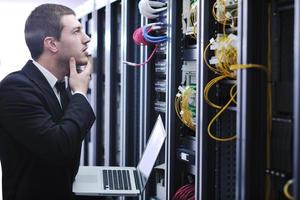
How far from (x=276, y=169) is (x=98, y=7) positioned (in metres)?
1.94

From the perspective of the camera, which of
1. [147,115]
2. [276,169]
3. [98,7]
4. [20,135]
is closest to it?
[276,169]

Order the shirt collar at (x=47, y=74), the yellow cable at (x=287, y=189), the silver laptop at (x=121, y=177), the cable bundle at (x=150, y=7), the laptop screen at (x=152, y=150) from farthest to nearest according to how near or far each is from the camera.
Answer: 1. the cable bundle at (x=150, y=7)
2. the laptop screen at (x=152, y=150)
3. the silver laptop at (x=121, y=177)
4. the shirt collar at (x=47, y=74)
5. the yellow cable at (x=287, y=189)

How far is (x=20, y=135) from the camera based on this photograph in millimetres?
1482

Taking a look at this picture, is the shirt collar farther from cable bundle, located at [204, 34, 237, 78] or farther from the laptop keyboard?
cable bundle, located at [204, 34, 237, 78]

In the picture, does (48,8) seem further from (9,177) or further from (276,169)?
(276,169)

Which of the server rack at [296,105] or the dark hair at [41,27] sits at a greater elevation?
the dark hair at [41,27]

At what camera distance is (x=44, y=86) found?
160 centimetres

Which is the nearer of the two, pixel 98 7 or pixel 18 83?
pixel 18 83

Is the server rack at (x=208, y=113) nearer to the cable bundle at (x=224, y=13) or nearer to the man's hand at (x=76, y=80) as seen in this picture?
the cable bundle at (x=224, y=13)

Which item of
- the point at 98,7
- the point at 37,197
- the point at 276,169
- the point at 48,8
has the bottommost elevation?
the point at 37,197

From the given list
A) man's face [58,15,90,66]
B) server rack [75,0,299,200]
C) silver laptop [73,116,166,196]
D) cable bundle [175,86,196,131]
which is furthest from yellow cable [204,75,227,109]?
man's face [58,15,90,66]

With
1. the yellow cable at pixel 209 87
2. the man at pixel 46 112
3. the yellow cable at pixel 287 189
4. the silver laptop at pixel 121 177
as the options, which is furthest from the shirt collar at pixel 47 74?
the yellow cable at pixel 287 189

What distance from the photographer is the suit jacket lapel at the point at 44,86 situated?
1.58 metres

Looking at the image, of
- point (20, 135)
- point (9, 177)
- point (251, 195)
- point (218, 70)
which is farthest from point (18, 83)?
point (251, 195)
